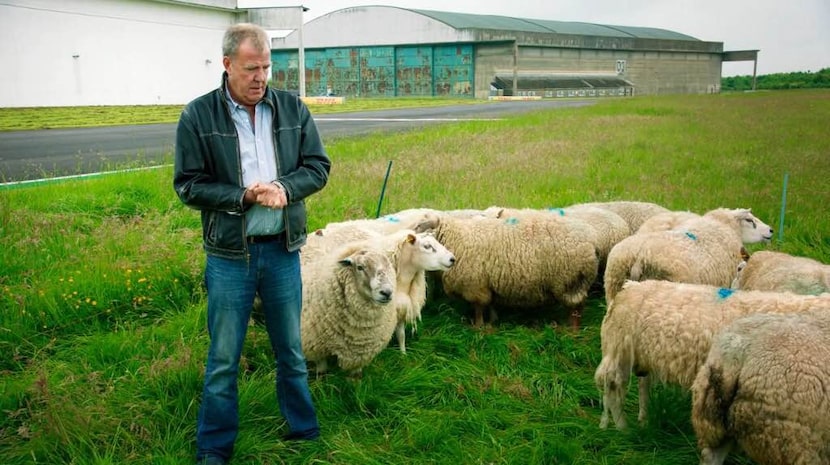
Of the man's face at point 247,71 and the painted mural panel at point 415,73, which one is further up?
the painted mural panel at point 415,73

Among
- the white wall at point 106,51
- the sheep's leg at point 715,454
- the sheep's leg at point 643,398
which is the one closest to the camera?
the sheep's leg at point 715,454

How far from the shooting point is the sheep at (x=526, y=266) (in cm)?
618

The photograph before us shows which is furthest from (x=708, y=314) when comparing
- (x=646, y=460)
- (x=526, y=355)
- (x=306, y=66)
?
(x=306, y=66)

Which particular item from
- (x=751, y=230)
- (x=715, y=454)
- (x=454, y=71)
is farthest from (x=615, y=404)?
(x=454, y=71)

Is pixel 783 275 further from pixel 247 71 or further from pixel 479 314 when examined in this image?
pixel 247 71

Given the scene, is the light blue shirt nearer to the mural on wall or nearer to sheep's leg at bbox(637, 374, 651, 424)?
sheep's leg at bbox(637, 374, 651, 424)

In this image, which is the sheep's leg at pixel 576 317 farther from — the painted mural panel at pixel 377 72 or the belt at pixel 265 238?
the painted mural panel at pixel 377 72

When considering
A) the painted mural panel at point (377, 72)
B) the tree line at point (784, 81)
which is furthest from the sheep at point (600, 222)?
the tree line at point (784, 81)

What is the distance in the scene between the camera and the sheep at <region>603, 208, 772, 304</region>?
5.20 metres

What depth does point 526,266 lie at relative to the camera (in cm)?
618

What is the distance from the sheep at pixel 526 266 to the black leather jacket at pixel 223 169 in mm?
3006

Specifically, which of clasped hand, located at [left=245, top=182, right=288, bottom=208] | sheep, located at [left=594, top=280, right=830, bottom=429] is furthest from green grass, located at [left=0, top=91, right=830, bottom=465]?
clasped hand, located at [left=245, top=182, right=288, bottom=208]

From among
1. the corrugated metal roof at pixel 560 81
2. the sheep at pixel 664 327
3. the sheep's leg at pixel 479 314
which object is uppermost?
the corrugated metal roof at pixel 560 81

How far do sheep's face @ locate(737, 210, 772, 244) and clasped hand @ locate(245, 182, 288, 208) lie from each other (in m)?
5.23
